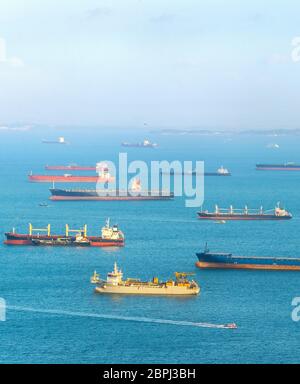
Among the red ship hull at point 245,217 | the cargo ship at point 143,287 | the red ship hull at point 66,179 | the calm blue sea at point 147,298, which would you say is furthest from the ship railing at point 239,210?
the cargo ship at point 143,287

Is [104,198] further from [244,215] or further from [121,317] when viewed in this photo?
[121,317]

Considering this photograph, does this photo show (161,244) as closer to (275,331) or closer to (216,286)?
(216,286)

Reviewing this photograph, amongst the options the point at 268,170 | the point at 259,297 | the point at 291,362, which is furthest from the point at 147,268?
the point at 268,170

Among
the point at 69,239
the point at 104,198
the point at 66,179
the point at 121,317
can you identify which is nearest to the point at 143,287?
the point at 121,317

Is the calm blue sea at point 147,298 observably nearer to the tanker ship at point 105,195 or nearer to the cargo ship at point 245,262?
the cargo ship at point 245,262

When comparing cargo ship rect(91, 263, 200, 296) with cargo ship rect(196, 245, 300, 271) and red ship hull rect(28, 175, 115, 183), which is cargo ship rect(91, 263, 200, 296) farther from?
red ship hull rect(28, 175, 115, 183)
